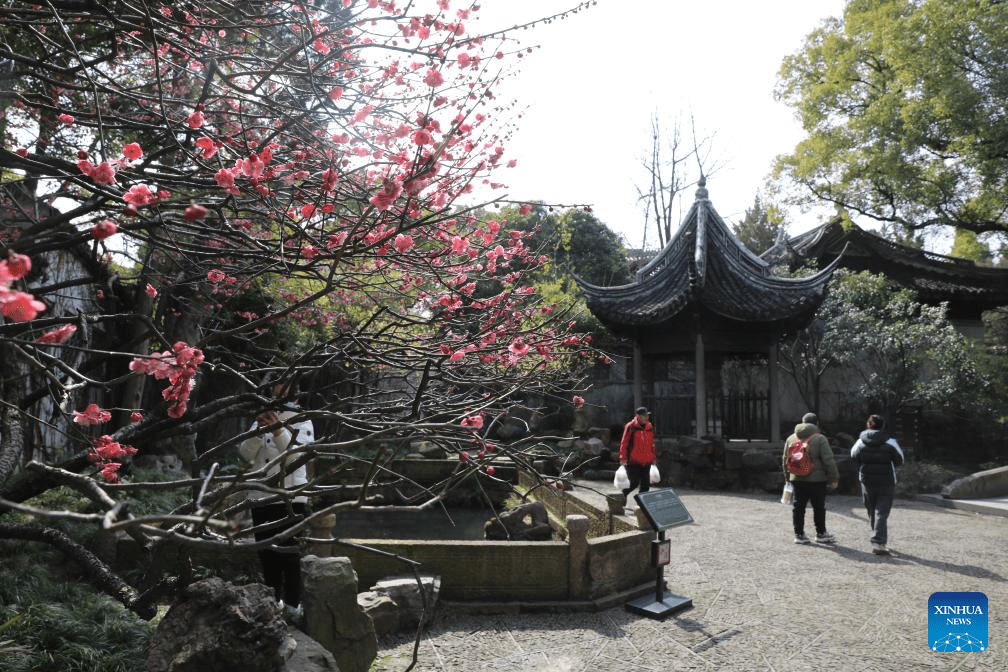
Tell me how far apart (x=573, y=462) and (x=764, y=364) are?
6710mm

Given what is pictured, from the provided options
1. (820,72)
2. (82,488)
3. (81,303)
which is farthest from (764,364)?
(82,488)

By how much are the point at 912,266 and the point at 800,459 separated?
13.9 metres

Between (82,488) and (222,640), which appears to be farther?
(222,640)

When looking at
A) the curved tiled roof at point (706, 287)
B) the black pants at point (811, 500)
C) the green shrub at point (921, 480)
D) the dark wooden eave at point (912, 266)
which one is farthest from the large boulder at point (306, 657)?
the dark wooden eave at point (912, 266)

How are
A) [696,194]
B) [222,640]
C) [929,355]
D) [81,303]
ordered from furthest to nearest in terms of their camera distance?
[696,194]
[929,355]
[81,303]
[222,640]

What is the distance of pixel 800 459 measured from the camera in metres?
7.66

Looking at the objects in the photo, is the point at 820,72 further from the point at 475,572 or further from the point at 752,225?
the point at 475,572

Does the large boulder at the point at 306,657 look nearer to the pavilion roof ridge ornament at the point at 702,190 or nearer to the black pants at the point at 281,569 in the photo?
the black pants at the point at 281,569

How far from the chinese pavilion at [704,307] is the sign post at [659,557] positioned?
7.85 metres

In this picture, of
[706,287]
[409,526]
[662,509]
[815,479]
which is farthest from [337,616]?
[706,287]

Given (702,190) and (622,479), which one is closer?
(622,479)

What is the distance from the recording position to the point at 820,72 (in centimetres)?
1686

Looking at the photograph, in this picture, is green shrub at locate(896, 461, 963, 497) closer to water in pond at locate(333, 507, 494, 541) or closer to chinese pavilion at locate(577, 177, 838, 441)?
chinese pavilion at locate(577, 177, 838, 441)

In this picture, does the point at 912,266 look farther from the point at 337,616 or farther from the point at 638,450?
the point at 337,616
